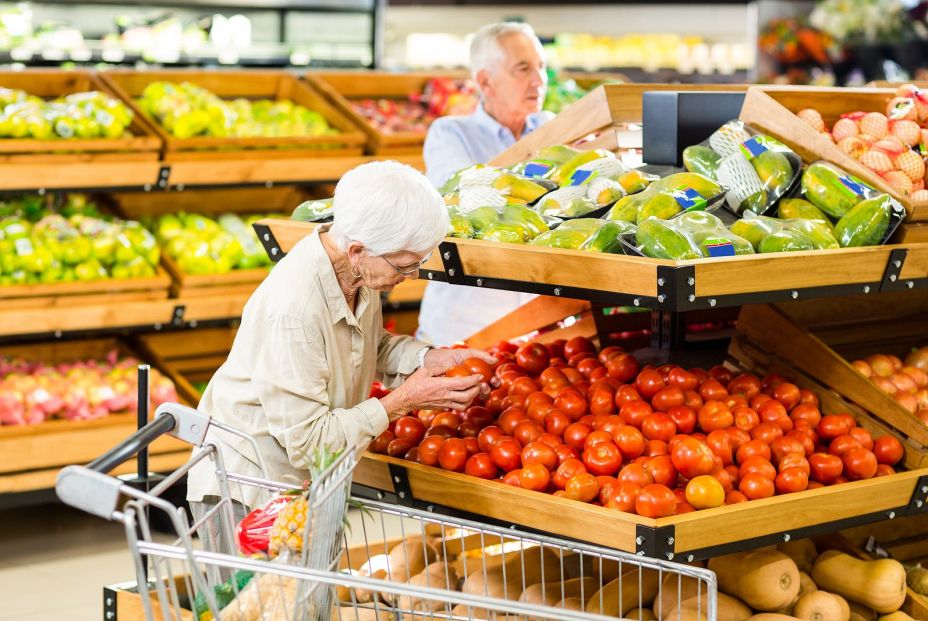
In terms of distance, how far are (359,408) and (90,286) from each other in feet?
8.75

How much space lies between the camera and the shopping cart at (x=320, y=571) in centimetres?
169

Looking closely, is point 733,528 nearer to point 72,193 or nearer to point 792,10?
point 72,193

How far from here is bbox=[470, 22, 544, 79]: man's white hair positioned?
4262mm

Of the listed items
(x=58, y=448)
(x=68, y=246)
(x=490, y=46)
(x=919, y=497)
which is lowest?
(x=58, y=448)

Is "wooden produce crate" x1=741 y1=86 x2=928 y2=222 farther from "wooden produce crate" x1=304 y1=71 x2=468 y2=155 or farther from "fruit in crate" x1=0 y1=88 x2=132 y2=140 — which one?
"fruit in crate" x1=0 y1=88 x2=132 y2=140

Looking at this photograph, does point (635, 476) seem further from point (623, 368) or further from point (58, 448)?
point (58, 448)

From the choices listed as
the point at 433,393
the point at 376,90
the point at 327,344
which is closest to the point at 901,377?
the point at 433,393

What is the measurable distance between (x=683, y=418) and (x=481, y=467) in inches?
17.2

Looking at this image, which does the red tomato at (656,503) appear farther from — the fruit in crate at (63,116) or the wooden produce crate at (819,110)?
the fruit in crate at (63,116)

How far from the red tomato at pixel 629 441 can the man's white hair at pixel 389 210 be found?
0.54m

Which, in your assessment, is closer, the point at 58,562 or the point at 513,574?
the point at 513,574

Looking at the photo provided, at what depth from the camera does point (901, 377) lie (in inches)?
116

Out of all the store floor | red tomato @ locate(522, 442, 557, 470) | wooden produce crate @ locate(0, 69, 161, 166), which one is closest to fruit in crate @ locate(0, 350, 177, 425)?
the store floor

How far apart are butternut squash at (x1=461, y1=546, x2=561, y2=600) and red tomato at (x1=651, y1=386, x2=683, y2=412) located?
0.47 metres
